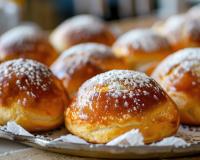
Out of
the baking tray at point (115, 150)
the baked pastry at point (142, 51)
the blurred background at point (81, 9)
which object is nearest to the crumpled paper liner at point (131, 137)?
the baking tray at point (115, 150)

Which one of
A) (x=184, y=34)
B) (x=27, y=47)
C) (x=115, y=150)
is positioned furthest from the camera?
(x=184, y=34)

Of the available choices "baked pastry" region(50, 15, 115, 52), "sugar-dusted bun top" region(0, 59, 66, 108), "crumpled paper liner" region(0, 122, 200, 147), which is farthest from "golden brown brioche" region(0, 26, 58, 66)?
"crumpled paper liner" region(0, 122, 200, 147)

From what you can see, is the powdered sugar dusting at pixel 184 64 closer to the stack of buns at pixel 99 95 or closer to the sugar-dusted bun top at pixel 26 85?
the stack of buns at pixel 99 95

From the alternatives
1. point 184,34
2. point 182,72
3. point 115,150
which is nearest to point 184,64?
point 182,72

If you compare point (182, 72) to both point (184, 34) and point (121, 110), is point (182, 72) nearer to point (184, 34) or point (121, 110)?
point (121, 110)

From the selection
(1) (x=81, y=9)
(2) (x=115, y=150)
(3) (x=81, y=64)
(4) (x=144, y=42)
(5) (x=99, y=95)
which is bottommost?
(2) (x=115, y=150)

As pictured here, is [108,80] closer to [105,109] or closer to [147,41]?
[105,109]
